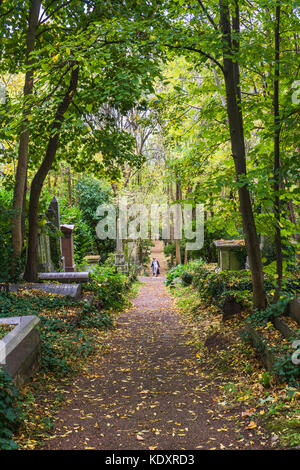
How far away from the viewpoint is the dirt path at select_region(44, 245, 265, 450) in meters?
3.76

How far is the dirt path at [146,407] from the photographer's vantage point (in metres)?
3.76

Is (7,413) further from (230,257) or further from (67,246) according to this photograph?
(67,246)

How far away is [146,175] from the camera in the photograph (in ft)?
88.3

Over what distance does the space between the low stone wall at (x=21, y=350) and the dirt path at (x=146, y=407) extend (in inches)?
24.0

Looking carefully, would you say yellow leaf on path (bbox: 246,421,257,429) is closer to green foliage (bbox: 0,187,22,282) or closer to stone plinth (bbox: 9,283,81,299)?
stone plinth (bbox: 9,283,81,299)

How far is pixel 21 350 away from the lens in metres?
4.62

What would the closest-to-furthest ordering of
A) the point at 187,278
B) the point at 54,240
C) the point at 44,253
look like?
1. the point at 44,253
2. the point at 54,240
3. the point at 187,278

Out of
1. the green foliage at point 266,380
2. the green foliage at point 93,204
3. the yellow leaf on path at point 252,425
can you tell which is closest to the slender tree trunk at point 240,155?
the green foliage at point 266,380

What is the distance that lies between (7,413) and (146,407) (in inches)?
68.6

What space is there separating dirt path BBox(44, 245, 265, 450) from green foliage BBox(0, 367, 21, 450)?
14.9 inches

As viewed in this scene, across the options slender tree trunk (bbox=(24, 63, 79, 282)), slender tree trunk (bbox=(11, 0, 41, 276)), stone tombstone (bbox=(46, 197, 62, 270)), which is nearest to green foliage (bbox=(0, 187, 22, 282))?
slender tree trunk (bbox=(11, 0, 41, 276))

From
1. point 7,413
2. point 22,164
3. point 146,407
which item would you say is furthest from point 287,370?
point 22,164
